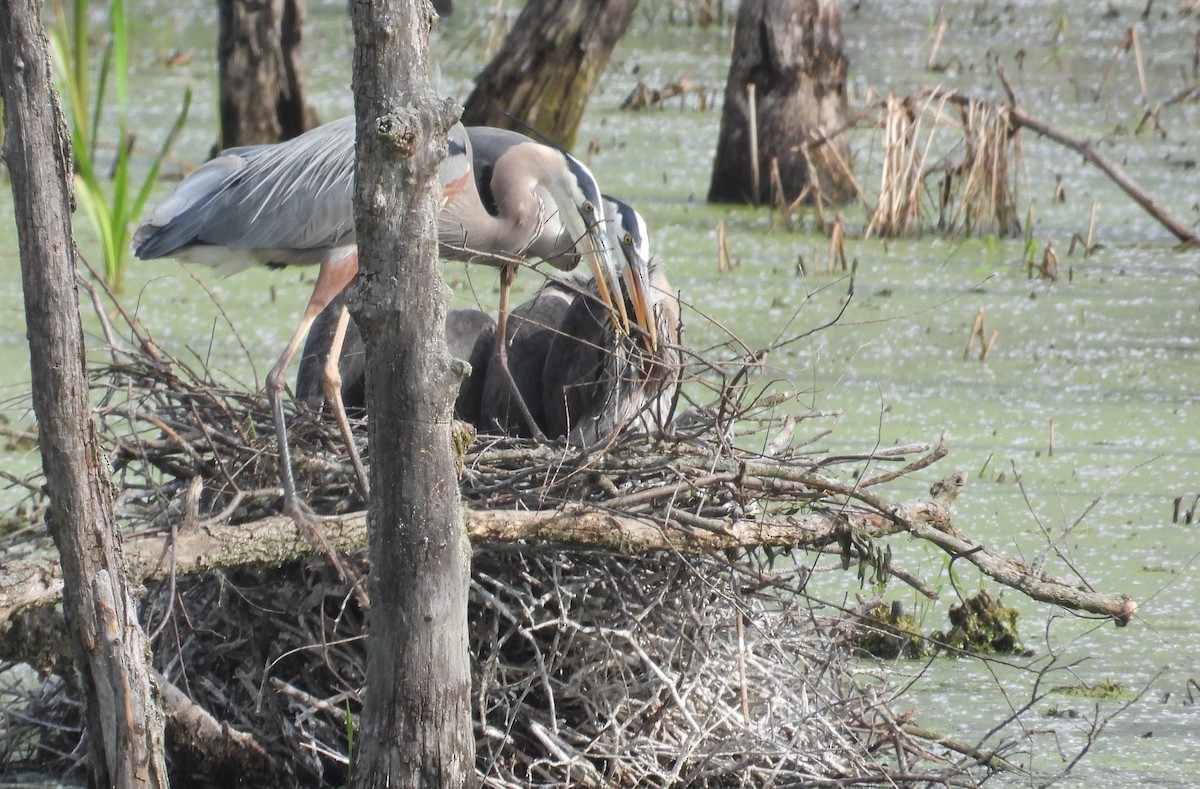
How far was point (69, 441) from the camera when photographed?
2.26m

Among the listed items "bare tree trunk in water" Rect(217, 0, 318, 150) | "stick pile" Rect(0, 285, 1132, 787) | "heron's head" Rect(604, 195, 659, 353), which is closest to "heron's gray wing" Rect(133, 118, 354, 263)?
"heron's head" Rect(604, 195, 659, 353)

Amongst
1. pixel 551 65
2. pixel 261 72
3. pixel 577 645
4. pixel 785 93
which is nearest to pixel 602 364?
pixel 577 645

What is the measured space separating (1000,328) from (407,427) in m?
3.82

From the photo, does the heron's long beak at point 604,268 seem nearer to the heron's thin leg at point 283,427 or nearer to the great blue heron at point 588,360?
the great blue heron at point 588,360

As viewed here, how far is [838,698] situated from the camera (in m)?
3.00

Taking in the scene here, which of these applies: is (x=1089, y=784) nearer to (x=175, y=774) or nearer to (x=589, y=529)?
(x=589, y=529)

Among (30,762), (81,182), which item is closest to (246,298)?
(81,182)

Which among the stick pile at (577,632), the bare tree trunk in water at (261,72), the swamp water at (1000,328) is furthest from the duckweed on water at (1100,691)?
the bare tree trunk in water at (261,72)

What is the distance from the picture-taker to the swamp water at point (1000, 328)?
3500 mm

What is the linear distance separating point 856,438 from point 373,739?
251 cm

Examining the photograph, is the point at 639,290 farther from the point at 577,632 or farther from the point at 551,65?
the point at 551,65

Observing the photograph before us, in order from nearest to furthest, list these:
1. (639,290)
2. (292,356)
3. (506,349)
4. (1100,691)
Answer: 1. (1100,691)
2. (292,356)
3. (639,290)
4. (506,349)

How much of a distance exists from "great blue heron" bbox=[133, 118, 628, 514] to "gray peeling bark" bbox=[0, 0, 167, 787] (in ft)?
4.53

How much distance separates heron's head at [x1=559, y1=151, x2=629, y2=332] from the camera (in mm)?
3666
